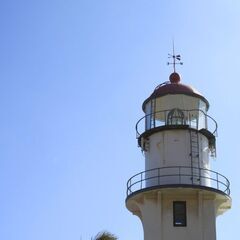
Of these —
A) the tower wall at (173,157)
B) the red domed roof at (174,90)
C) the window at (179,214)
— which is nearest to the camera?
the window at (179,214)

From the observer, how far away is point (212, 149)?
32156 millimetres

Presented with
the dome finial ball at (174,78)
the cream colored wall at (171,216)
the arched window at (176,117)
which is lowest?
the cream colored wall at (171,216)

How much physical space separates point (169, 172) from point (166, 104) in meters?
4.04

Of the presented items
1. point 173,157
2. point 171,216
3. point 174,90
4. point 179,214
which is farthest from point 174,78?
point 171,216

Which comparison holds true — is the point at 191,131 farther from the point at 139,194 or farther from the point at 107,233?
the point at 107,233

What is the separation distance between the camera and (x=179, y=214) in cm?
2994

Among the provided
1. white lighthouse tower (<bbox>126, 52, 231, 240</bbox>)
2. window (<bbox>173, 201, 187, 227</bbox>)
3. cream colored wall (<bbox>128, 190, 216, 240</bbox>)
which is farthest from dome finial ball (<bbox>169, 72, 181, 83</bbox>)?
window (<bbox>173, 201, 187, 227</bbox>)

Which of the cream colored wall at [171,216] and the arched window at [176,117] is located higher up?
the arched window at [176,117]

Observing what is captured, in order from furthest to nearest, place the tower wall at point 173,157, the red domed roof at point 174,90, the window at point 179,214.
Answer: the red domed roof at point 174,90, the tower wall at point 173,157, the window at point 179,214

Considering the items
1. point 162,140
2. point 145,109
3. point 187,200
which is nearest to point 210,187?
point 187,200

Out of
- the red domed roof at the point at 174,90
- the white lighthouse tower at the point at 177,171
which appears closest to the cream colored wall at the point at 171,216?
the white lighthouse tower at the point at 177,171

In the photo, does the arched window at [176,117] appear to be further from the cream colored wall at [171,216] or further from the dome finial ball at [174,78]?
the cream colored wall at [171,216]

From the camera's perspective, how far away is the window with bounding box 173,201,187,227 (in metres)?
29.7

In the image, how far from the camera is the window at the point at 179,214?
29656 millimetres
